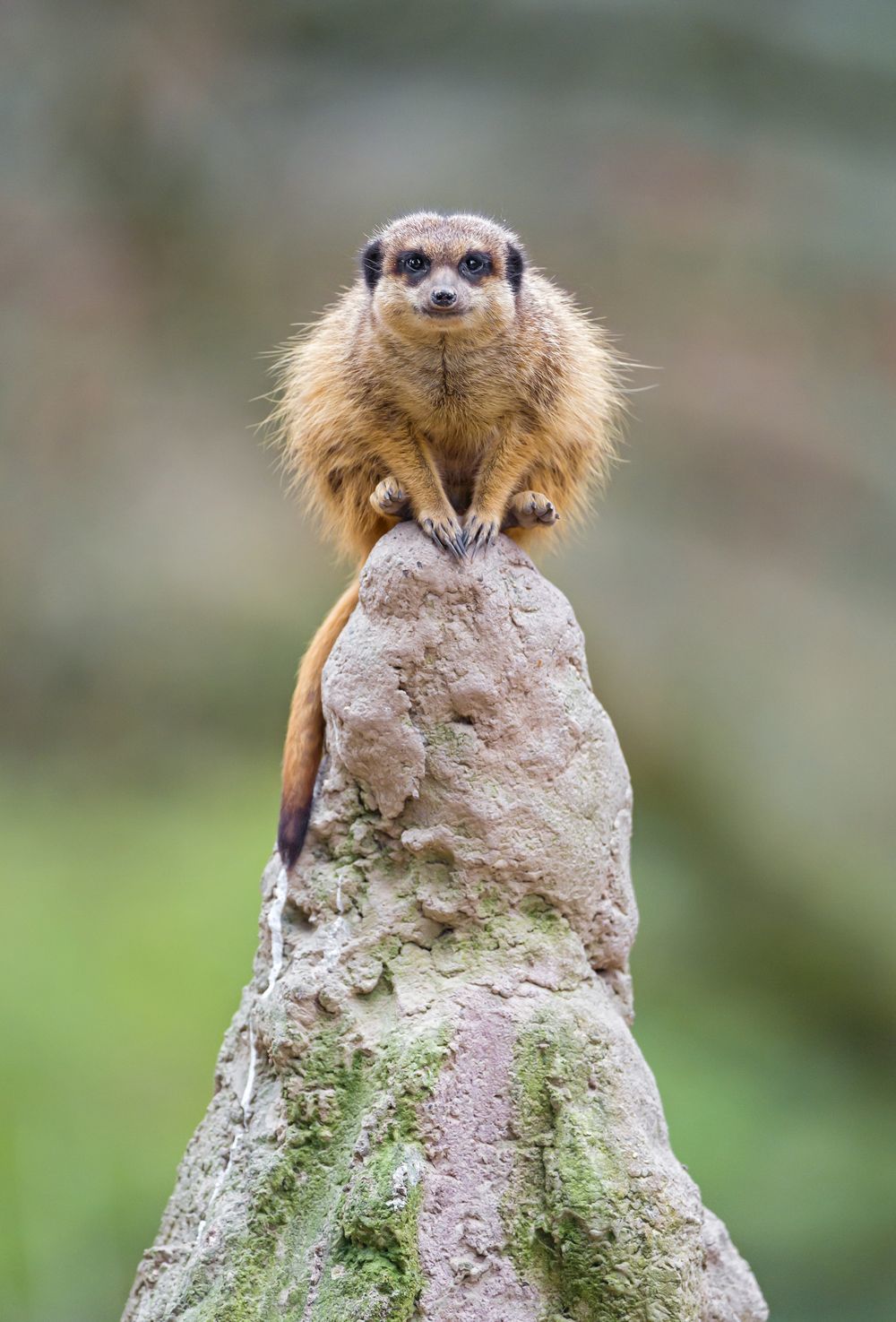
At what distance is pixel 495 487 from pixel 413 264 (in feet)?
1.55

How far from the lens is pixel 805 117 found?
6.62 metres

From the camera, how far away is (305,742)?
261 centimetres

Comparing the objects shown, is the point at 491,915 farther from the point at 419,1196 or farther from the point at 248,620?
the point at 248,620

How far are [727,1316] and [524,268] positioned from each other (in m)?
1.94

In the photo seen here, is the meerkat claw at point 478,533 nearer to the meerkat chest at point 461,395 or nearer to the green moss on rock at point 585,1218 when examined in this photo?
the meerkat chest at point 461,395

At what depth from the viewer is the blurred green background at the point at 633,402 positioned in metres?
6.46

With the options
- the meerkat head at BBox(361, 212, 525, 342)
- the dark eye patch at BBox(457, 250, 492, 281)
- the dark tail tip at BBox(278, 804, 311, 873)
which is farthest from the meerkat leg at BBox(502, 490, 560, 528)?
the dark tail tip at BBox(278, 804, 311, 873)

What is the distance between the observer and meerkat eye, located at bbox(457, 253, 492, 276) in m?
2.75

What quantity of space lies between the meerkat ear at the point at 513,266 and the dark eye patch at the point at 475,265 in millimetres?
48

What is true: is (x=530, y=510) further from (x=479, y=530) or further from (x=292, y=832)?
(x=292, y=832)

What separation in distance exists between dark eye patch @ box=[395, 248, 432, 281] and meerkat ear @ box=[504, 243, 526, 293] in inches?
6.3

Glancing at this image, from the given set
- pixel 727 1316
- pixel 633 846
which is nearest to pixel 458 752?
pixel 727 1316

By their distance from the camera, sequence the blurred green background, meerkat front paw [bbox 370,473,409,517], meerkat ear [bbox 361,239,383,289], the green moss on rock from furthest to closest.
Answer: the blurred green background < meerkat ear [bbox 361,239,383,289] < meerkat front paw [bbox 370,473,409,517] < the green moss on rock

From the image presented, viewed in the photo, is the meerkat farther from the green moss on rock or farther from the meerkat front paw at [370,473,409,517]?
the green moss on rock
